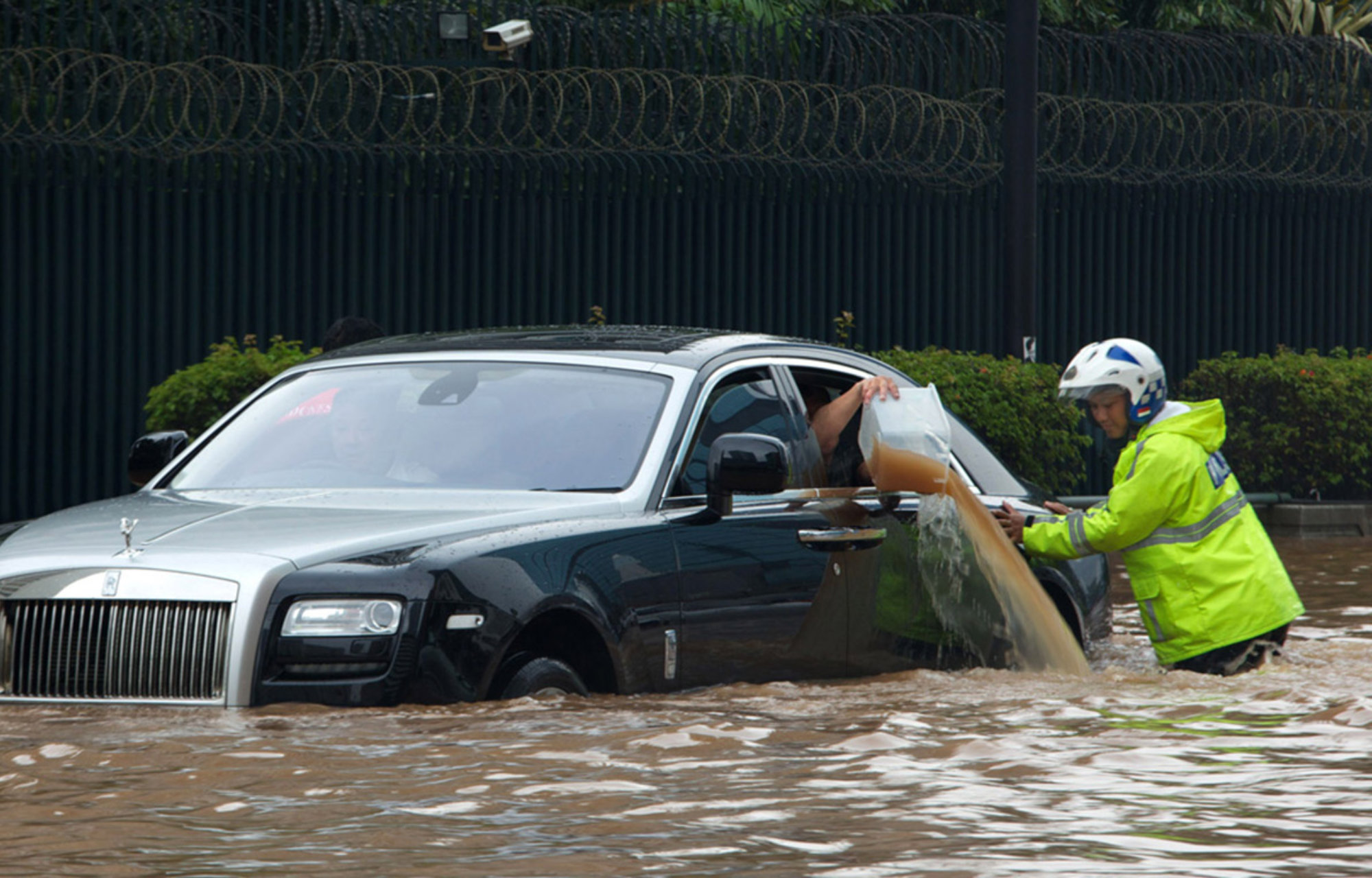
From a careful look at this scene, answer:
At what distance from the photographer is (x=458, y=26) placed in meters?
16.0

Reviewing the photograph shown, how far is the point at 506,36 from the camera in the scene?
1555 centimetres

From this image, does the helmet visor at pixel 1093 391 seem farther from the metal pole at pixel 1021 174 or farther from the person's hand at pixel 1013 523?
the metal pole at pixel 1021 174

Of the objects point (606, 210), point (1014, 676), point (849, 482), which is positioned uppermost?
point (606, 210)

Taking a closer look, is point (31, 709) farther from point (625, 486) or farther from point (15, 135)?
point (15, 135)

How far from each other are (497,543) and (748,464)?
88cm

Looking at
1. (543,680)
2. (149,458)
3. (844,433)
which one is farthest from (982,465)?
(149,458)

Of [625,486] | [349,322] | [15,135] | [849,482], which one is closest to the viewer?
[625,486]

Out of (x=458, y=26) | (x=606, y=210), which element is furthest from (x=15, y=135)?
(x=606, y=210)

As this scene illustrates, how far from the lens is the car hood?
6.28 metres

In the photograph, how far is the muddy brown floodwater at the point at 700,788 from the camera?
5086 mm

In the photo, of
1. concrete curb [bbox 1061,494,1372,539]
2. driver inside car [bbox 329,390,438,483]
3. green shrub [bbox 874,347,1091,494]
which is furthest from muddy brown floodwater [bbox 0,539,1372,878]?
A: concrete curb [bbox 1061,494,1372,539]

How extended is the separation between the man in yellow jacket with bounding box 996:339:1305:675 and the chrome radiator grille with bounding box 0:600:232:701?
3.21m

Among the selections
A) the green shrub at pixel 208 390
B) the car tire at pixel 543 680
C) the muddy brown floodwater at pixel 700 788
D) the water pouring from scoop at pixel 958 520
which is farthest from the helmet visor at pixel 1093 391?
the green shrub at pixel 208 390

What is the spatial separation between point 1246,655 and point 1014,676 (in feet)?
2.65
